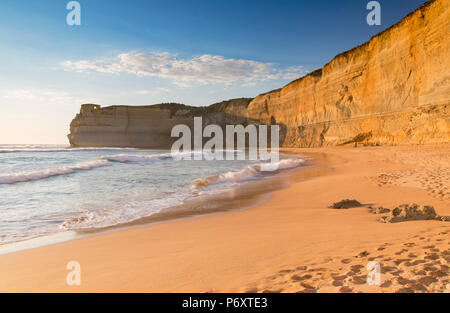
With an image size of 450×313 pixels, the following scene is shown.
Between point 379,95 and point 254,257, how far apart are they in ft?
83.7

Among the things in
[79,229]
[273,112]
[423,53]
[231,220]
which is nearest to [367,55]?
[423,53]

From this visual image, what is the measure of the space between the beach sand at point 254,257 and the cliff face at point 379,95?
1685 cm

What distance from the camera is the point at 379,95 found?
2295 cm

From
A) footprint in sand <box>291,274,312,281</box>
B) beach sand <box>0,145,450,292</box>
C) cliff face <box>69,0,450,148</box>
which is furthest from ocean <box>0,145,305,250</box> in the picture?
cliff face <box>69,0,450,148</box>

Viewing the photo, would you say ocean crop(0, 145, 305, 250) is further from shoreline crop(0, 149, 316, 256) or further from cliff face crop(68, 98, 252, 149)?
cliff face crop(68, 98, 252, 149)

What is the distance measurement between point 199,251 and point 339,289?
150 centimetres

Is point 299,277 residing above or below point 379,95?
below

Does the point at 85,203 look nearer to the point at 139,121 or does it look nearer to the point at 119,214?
the point at 119,214

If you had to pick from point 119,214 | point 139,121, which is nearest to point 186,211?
point 119,214

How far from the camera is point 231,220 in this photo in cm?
442

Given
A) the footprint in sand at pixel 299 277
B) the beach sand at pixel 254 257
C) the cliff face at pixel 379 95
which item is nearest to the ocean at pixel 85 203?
the beach sand at pixel 254 257

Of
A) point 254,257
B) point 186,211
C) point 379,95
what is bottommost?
point 186,211
